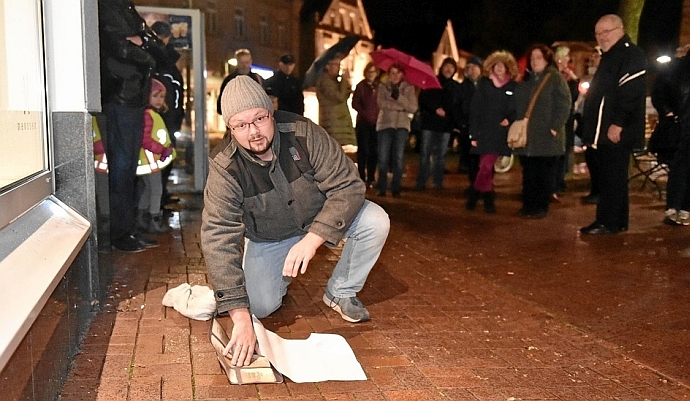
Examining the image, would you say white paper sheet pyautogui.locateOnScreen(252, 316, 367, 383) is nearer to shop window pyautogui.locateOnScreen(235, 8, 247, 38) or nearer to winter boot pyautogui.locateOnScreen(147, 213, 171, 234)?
winter boot pyautogui.locateOnScreen(147, 213, 171, 234)

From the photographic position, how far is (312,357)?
11.4 feet

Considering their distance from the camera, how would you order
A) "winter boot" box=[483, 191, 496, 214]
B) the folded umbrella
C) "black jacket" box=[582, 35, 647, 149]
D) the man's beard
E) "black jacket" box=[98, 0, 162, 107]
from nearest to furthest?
the man's beard < "black jacket" box=[98, 0, 162, 107] < "black jacket" box=[582, 35, 647, 149] < "winter boot" box=[483, 191, 496, 214] < the folded umbrella

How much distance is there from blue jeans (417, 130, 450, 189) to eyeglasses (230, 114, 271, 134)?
290 inches

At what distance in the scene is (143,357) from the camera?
3.44m

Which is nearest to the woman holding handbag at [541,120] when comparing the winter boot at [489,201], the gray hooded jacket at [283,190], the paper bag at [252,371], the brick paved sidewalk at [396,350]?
the winter boot at [489,201]

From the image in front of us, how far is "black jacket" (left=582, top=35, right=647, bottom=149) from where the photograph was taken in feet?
21.5

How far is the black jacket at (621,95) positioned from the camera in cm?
654

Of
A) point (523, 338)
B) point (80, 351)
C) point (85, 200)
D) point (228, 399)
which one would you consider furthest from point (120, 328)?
point (523, 338)

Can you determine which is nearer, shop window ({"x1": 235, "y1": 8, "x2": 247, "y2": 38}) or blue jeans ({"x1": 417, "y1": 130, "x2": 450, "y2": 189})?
blue jeans ({"x1": 417, "y1": 130, "x2": 450, "y2": 189})

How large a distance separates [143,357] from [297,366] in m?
0.75

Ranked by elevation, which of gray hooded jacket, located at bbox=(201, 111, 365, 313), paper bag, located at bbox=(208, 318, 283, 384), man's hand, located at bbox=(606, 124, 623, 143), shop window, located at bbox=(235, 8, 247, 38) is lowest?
paper bag, located at bbox=(208, 318, 283, 384)

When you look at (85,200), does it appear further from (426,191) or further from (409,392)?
(426,191)

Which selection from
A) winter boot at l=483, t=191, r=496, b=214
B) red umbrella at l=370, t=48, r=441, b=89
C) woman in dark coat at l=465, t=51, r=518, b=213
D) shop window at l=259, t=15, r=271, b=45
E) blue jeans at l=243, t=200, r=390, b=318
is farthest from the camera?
shop window at l=259, t=15, r=271, b=45

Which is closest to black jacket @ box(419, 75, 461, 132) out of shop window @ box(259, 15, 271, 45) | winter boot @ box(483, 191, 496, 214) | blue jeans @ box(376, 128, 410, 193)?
blue jeans @ box(376, 128, 410, 193)
